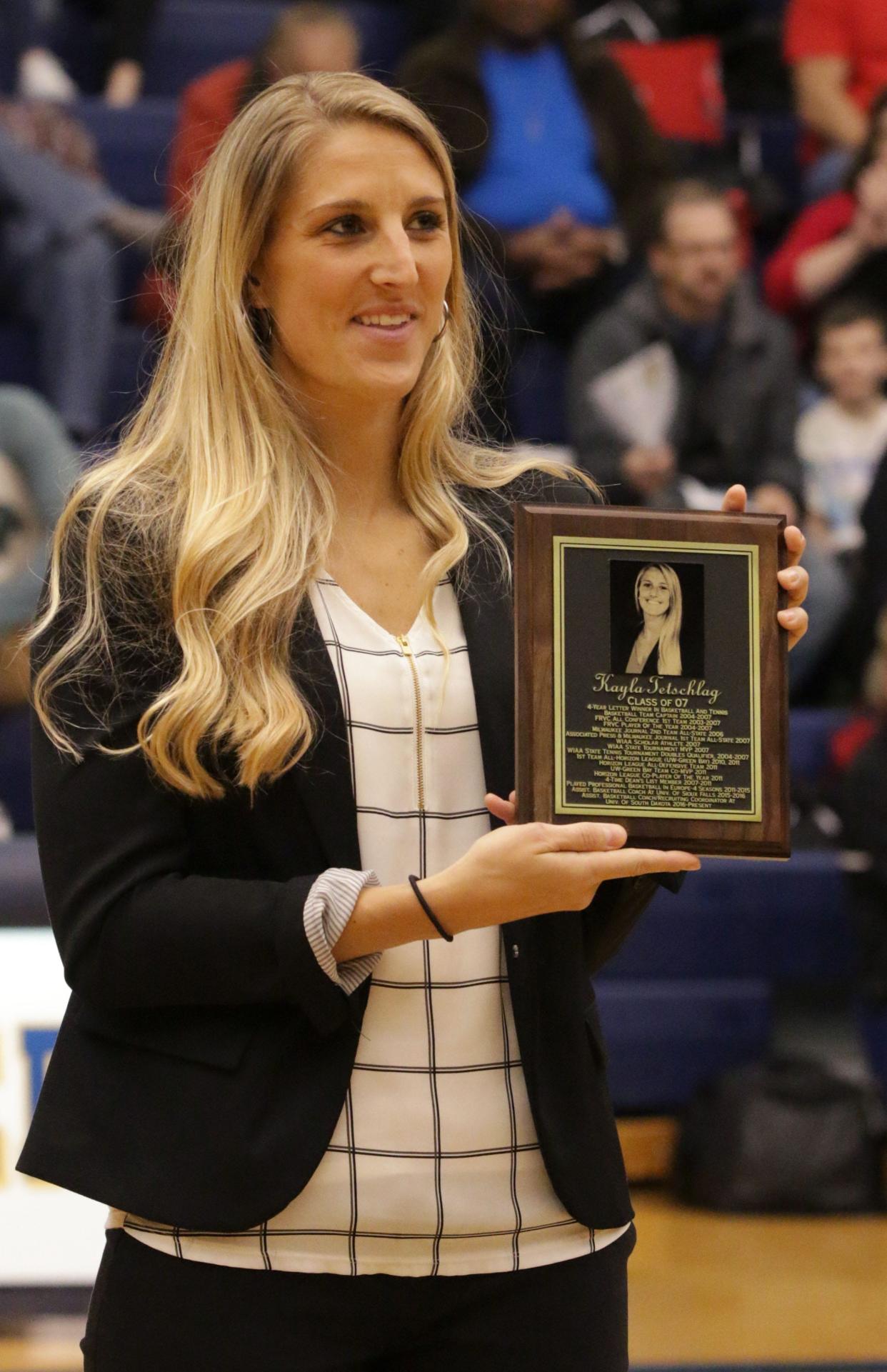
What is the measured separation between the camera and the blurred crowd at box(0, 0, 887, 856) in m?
4.80

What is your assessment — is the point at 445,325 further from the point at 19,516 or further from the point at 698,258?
the point at 698,258

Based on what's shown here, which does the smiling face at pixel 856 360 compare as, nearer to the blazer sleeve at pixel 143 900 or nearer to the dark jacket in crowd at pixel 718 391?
the dark jacket in crowd at pixel 718 391

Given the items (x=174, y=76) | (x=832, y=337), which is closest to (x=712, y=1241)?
(x=832, y=337)

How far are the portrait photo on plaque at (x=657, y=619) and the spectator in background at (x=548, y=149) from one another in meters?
3.89

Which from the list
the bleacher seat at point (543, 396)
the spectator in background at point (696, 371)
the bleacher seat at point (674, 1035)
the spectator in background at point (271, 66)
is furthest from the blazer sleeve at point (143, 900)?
the bleacher seat at point (543, 396)

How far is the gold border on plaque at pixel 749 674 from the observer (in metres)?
1.37

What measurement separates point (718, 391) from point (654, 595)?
3.70 meters

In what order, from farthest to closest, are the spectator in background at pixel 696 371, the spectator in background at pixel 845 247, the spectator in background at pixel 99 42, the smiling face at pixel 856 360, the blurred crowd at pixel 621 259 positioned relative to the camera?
the spectator in background at pixel 99 42, the spectator in background at pixel 845 247, the smiling face at pixel 856 360, the spectator in background at pixel 696 371, the blurred crowd at pixel 621 259

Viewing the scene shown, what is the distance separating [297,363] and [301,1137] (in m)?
0.59

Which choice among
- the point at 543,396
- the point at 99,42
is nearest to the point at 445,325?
the point at 543,396

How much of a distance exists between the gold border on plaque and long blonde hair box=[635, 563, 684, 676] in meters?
0.01

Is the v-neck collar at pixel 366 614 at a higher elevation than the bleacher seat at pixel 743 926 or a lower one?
higher

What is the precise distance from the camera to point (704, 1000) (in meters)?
4.32

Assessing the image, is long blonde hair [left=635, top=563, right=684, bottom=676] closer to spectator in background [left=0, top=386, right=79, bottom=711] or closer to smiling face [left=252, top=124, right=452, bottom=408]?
smiling face [left=252, top=124, right=452, bottom=408]
